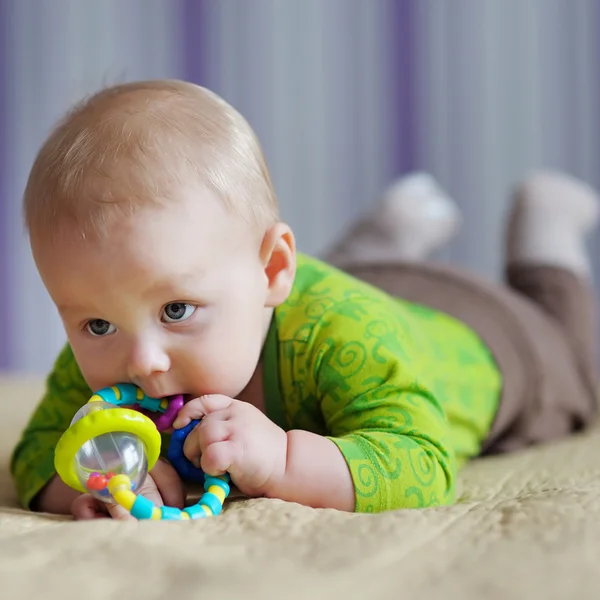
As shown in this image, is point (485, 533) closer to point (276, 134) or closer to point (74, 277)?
point (74, 277)

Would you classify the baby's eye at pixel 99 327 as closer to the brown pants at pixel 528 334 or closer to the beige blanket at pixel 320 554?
the beige blanket at pixel 320 554

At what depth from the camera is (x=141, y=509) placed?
2.33 feet

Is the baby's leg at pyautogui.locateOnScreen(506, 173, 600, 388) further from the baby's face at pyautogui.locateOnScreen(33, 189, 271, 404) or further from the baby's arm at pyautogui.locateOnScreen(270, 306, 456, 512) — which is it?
the baby's face at pyautogui.locateOnScreen(33, 189, 271, 404)

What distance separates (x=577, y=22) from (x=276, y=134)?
88 cm

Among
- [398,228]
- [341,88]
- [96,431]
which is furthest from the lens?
[341,88]

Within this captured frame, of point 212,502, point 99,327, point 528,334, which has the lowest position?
point 528,334

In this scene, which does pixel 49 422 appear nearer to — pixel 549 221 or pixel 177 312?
pixel 177 312

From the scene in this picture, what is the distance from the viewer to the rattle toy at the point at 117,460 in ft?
2.33

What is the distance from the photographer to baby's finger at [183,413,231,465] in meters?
0.76

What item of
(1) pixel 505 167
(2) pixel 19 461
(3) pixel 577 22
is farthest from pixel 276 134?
(2) pixel 19 461

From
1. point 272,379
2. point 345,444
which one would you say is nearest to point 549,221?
point 272,379

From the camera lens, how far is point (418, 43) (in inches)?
101

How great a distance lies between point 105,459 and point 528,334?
829mm

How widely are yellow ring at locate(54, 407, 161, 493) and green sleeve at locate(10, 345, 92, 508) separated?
0.22m
